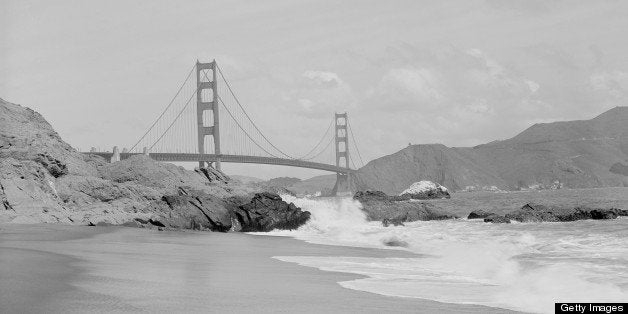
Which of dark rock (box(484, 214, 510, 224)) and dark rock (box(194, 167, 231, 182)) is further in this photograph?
dark rock (box(194, 167, 231, 182))

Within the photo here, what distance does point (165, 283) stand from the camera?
34.0ft

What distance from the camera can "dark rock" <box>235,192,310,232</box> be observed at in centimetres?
3147

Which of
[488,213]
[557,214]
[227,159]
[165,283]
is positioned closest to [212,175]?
[488,213]

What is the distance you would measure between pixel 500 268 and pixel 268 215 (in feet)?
61.4

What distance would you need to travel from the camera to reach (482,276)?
44.0 ft

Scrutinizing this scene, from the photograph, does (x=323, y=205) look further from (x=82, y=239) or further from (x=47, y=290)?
(x=47, y=290)

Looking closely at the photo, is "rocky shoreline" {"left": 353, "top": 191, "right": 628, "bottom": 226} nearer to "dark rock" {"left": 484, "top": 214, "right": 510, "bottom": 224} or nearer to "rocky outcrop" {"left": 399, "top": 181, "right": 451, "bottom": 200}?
"dark rock" {"left": 484, "top": 214, "right": 510, "bottom": 224}

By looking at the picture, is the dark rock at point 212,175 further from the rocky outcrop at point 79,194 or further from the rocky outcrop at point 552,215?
the rocky outcrop at point 552,215

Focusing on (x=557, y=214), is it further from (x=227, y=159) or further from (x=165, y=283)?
(x=227, y=159)

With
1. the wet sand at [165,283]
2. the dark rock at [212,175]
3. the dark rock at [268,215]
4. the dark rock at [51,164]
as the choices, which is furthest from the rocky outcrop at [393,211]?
the wet sand at [165,283]

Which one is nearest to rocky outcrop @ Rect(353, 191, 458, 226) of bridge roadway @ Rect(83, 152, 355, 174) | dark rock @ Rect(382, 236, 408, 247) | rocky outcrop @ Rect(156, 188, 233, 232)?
rocky outcrop @ Rect(156, 188, 233, 232)

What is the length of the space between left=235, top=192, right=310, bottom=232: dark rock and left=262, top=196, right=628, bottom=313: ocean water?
5423 mm

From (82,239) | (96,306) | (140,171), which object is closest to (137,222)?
(82,239)

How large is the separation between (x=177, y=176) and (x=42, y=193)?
12.7 m
